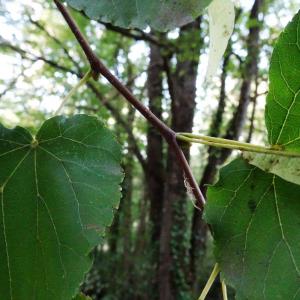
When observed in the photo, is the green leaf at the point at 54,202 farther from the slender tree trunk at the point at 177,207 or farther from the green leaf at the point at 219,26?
the slender tree trunk at the point at 177,207

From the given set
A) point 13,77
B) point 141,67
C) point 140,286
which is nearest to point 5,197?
point 140,286

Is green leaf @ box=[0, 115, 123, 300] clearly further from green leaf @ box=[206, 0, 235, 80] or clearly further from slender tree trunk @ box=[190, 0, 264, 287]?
slender tree trunk @ box=[190, 0, 264, 287]

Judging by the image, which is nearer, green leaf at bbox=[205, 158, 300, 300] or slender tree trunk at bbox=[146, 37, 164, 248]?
green leaf at bbox=[205, 158, 300, 300]

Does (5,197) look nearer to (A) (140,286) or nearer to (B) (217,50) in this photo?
(B) (217,50)

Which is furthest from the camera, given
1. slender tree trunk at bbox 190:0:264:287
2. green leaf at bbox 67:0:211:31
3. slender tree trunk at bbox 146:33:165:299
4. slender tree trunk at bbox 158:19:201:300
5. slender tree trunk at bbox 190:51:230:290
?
slender tree trunk at bbox 146:33:165:299

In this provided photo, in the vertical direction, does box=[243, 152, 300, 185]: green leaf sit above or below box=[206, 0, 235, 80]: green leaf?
below

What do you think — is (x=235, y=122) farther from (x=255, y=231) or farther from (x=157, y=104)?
(x=255, y=231)

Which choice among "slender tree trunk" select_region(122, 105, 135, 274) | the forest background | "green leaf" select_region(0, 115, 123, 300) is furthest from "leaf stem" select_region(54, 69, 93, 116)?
"slender tree trunk" select_region(122, 105, 135, 274)

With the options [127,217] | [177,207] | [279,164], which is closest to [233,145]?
[279,164]

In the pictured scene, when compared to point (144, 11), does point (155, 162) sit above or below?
above
